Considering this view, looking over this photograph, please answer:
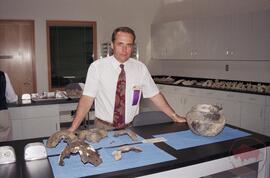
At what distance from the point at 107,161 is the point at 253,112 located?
3377 mm

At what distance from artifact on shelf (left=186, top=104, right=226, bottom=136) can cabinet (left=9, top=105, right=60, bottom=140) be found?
220 centimetres

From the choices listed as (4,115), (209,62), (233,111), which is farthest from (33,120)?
(209,62)

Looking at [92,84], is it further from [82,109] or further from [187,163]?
[187,163]

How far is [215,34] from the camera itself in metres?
5.00

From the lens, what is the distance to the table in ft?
4.40

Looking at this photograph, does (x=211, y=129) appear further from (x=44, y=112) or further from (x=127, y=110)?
(x=44, y=112)

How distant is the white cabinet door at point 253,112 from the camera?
411 cm

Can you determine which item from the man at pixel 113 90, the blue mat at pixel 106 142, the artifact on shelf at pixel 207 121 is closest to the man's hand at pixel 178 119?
the man at pixel 113 90

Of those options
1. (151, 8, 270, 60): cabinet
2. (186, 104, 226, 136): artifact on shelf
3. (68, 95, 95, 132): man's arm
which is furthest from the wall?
(68, 95, 95, 132): man's arm

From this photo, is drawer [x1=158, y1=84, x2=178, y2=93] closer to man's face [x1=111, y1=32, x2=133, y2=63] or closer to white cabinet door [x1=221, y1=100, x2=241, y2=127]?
white cabinet door [x1=221, y1=100, x2=241, y2=127]

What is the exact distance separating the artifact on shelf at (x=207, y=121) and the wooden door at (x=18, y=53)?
4.21m

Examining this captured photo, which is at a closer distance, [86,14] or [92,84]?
[92,84]

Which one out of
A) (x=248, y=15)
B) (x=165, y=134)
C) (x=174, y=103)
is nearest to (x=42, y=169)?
(x=165, y=134)

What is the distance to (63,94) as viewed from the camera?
405 centimetres
